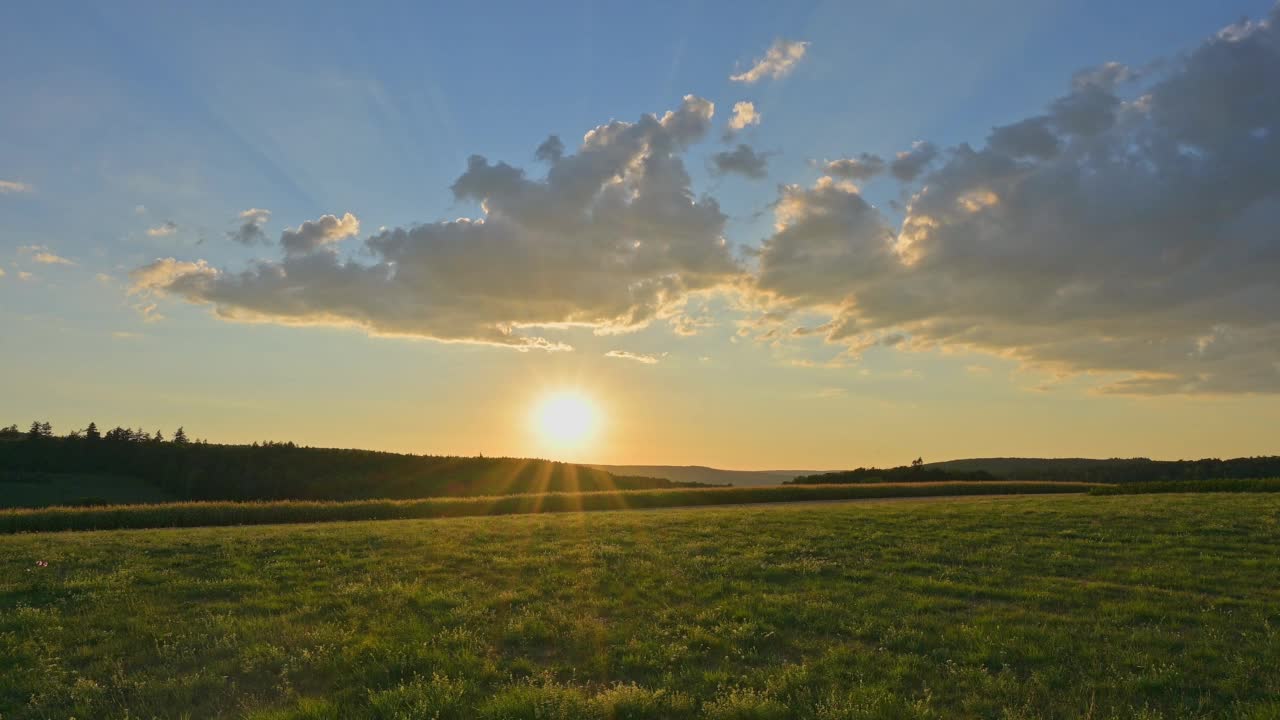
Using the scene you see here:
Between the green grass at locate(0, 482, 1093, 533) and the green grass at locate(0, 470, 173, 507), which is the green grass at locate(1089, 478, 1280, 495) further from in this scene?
the green grass at locate(0, 470, 173, 507)

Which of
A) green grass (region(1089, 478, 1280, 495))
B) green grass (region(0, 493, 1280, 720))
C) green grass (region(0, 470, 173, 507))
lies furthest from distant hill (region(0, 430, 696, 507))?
green grass (region(0, 493, 1280, 720))

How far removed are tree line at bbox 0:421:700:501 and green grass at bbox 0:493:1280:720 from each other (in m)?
91.2

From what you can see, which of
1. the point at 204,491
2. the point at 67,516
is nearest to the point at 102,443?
the point at 204,491

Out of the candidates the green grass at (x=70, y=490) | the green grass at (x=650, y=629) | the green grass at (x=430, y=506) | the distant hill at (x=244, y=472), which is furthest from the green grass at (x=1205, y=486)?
the green grass at (x=70, y=490)

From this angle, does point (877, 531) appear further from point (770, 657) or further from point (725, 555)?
point (770, 657)

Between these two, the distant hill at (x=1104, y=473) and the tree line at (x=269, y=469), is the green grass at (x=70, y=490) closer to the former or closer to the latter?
the tree line at (x=269, y=469)

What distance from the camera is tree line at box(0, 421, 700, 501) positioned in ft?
417

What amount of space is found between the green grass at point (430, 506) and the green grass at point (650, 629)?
17.8 metres

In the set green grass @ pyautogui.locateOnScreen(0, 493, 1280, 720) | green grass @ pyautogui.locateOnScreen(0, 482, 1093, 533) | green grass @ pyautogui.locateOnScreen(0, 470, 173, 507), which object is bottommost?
green grass @ pyautogui.locateOnScreen(0, 470, 173, 507)

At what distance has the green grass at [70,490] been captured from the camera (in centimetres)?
11925

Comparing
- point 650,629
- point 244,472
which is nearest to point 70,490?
point 244,472

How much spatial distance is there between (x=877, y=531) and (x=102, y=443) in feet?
635

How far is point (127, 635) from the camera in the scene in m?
13.5

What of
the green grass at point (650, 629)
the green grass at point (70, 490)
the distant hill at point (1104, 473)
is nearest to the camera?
the green grass at point (650, 629)
